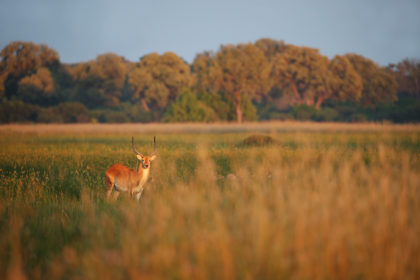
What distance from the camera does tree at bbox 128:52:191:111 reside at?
1954 inches

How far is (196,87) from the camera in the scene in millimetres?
50188

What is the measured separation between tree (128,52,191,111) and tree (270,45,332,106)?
1519 centimetres

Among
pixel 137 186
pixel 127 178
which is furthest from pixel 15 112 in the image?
pixel 137 186

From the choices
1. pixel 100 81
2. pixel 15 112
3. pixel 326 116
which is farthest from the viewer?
pixel 100 81

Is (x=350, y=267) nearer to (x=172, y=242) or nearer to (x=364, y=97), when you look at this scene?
(x=172, y=242)

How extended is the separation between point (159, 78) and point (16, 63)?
835 inches

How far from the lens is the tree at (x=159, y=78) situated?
4962 cm

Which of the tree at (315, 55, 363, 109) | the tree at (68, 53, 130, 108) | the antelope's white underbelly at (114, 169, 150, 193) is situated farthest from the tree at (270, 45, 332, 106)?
the antelope's white underbelly at (114, 169, 150, 193)

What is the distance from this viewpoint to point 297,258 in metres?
3.42

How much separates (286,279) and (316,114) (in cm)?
4557

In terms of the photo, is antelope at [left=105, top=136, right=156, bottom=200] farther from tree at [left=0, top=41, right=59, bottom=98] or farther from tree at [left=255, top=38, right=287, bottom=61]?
tree at [left=255, top=38, right=287, bottom=61]

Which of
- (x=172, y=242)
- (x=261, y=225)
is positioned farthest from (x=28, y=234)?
(x=261, y=225)

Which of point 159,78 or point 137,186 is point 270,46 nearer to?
point 159,78

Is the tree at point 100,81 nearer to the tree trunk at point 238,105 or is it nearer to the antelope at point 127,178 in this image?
the tree trunk at point 238,105
